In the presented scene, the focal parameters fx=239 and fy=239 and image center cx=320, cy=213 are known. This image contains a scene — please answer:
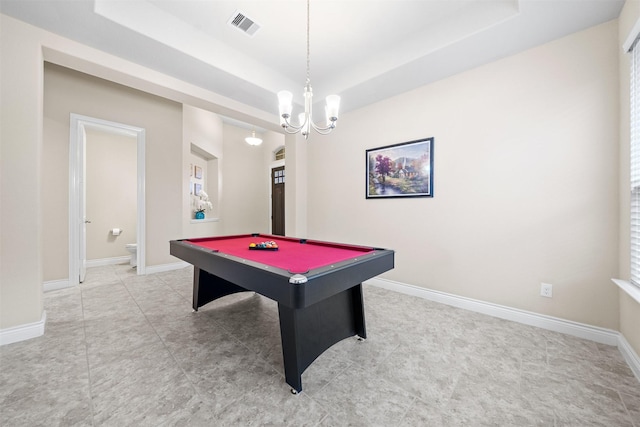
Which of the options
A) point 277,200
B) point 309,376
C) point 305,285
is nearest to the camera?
point 305,285

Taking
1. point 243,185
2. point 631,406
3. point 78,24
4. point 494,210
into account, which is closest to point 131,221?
point 243,185

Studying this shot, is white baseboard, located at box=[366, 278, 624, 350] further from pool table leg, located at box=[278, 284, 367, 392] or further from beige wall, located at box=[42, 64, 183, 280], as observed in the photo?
beige wall, located at box=[42, 64, 183, 280]

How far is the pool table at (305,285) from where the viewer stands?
1.24 metres

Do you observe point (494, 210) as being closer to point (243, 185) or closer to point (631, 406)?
point (631, 406)

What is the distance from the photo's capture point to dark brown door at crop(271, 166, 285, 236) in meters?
6.29

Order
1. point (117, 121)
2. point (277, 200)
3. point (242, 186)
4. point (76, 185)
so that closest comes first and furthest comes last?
point (76, 185)
point (117, 121)
point (242, 186)
point (277, 200)

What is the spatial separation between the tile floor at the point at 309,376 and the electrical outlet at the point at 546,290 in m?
0.33

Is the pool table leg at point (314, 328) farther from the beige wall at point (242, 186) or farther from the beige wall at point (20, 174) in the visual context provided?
the beige wall at point (242, 186)

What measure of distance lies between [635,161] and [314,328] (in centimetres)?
249

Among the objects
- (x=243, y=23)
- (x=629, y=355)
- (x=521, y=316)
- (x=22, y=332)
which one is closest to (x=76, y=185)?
(x=22, y=332)

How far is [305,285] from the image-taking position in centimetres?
117

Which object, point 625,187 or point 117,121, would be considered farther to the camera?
point 117,121

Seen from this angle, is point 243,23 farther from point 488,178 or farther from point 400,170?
point 488,178

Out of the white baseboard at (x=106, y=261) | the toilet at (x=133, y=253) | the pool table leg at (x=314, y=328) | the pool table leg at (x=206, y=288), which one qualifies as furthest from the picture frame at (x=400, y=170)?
the white baseboard at (x=106, y=261)
